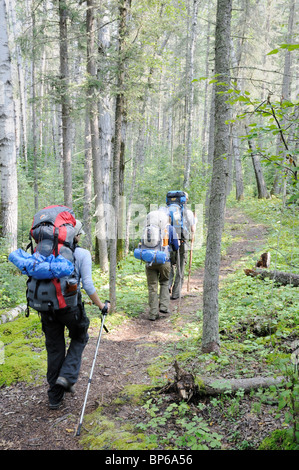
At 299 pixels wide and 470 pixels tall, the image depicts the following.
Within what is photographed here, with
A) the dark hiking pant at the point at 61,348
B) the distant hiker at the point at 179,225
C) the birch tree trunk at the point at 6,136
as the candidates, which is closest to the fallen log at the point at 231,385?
the dark hiking pant at the point at 61,348

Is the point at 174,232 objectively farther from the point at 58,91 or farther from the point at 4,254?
the point at 58,91

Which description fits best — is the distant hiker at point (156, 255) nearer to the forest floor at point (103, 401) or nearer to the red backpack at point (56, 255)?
the forest floor at point (103, 401)

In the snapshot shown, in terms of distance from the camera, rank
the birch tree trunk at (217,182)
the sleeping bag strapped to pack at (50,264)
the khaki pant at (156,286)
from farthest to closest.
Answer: the khaki pant at (156,286)
the birch tree trunk at (217,182)
the sleeping bag strapped to pack at (50,264)

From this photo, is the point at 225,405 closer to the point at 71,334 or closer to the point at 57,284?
the point at 71,334

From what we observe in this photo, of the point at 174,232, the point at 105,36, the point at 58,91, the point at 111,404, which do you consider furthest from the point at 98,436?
the point at 105,36

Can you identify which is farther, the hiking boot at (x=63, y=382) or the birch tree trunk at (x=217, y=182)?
the birch tree trunk at (x=217, y=182)

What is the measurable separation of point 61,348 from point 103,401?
778 millimetres

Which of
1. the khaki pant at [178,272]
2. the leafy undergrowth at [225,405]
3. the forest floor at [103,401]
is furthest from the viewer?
the khaki pant at [178,272]

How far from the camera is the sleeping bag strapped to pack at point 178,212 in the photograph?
25.2 ft

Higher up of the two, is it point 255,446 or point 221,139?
point 221,139

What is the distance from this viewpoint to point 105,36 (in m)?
9.16

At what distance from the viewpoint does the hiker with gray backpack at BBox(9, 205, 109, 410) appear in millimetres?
3203

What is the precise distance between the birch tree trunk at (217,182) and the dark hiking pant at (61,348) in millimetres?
1725

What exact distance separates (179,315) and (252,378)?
351 cm
